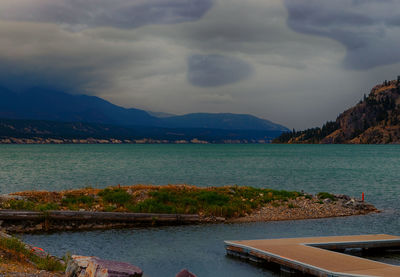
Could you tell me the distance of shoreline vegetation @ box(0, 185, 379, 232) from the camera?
3114cm

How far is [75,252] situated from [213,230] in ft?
34.4

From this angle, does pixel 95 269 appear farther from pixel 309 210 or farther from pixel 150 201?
pixel 309 210

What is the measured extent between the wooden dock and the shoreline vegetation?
10.4 metres

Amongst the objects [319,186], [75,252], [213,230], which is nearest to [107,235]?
[75,252]

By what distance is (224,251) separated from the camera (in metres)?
25.1

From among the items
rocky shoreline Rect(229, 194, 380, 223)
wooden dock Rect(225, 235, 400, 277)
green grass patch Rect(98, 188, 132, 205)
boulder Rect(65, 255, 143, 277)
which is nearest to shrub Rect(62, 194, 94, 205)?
green grass patch Rect(98, 188, 132, 205)

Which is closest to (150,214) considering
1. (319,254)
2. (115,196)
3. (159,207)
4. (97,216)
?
(159,207)

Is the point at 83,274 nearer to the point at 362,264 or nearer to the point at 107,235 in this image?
the point at 362,264

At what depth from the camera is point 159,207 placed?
3522 cm

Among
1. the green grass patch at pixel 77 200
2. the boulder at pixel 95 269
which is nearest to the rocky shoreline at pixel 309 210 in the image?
the green grass patch at pixel 77 200

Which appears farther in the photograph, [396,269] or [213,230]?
[213,230]

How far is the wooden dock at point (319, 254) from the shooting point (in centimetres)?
1839

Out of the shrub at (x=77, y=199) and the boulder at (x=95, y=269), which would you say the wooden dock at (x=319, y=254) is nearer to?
the boulder at (x=95, y=269)

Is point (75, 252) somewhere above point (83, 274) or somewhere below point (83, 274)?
below
